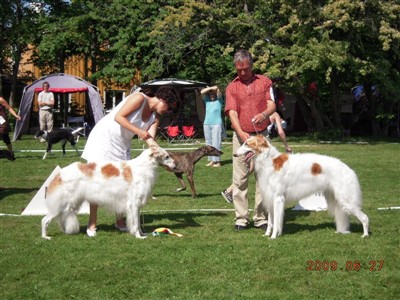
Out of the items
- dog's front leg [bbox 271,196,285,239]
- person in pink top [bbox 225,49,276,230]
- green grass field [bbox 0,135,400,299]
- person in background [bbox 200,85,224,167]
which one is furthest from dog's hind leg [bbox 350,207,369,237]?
Answer: person in background [bbox 200,85,224,167]

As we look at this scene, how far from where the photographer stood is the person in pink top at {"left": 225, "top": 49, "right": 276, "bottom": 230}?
20.9 ft

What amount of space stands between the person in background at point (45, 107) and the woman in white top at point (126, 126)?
13014 mm

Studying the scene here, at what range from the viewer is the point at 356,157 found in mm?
15188

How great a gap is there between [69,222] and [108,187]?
603 millimetres

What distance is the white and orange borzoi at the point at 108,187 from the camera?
610 centimetres

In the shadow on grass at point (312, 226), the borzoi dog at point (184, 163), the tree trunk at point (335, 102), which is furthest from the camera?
the tree trunk at point (335, 102)

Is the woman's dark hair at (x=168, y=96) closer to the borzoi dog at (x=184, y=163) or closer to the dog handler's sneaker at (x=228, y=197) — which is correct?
the dog handler's sneaker at (x=228, y=197)

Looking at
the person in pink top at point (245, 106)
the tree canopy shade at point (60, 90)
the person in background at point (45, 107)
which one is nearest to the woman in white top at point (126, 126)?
the person in pink top at point (245, 106)

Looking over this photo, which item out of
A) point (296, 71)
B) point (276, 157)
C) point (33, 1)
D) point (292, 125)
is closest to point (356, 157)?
point (296, 71)

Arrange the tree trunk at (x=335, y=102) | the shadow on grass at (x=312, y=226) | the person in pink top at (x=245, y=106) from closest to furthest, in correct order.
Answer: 1. the person in pink top at (x=245, y=106)
2. the shadow on grass at (x=312, y=226)
3. the tree trunk at (x=335, y=102)

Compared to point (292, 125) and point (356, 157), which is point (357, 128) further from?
point (356, 157)

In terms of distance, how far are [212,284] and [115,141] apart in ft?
7.85

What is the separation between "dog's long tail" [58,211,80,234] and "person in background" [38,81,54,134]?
1314cm

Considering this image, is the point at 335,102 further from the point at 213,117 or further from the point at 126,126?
the point at 126,126
